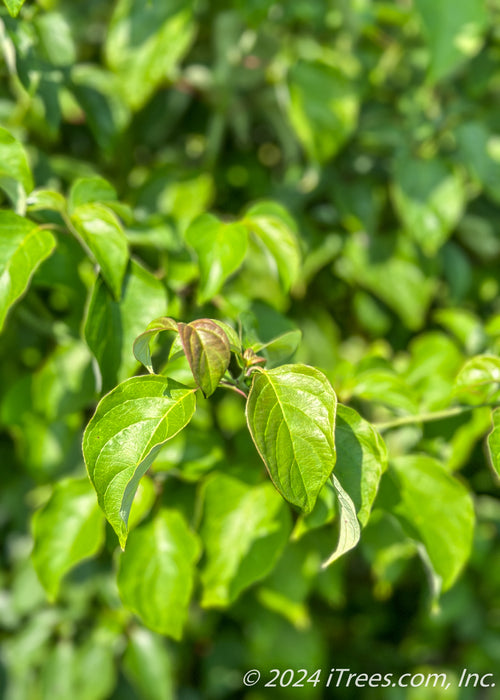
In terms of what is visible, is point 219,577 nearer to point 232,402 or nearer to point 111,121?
point 232,402

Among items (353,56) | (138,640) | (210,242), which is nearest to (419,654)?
(138,640)

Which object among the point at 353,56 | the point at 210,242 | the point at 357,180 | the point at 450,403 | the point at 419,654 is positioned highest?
the point at 353,56

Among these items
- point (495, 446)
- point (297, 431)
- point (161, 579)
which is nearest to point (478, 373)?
point (495, 446)

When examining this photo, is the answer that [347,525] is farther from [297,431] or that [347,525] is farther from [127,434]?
[127,434]

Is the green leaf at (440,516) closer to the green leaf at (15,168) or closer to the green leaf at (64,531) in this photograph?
the green leaf at (64,531)

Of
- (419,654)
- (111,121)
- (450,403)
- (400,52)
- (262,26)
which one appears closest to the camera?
(450,403)

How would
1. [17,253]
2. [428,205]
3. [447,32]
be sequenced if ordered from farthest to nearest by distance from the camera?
1. [428,205]
2. [447,32]
3. [17,253]

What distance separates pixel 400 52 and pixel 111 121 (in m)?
0.69

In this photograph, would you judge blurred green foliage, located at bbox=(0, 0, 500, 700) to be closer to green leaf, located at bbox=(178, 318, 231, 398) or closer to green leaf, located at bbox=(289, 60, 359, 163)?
green leaf, located at bbox=(289, 60, 359, 163)

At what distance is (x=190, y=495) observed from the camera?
1.12 meters

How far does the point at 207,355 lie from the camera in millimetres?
623

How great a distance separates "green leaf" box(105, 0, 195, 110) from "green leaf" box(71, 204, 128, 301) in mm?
501

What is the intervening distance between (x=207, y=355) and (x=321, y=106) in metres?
0.83

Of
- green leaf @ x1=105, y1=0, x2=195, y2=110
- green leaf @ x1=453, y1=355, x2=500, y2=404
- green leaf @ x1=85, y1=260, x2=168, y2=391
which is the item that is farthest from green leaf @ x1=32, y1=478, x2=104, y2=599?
green leaf @ x1=105, y1=0, x2=195, y2=110
